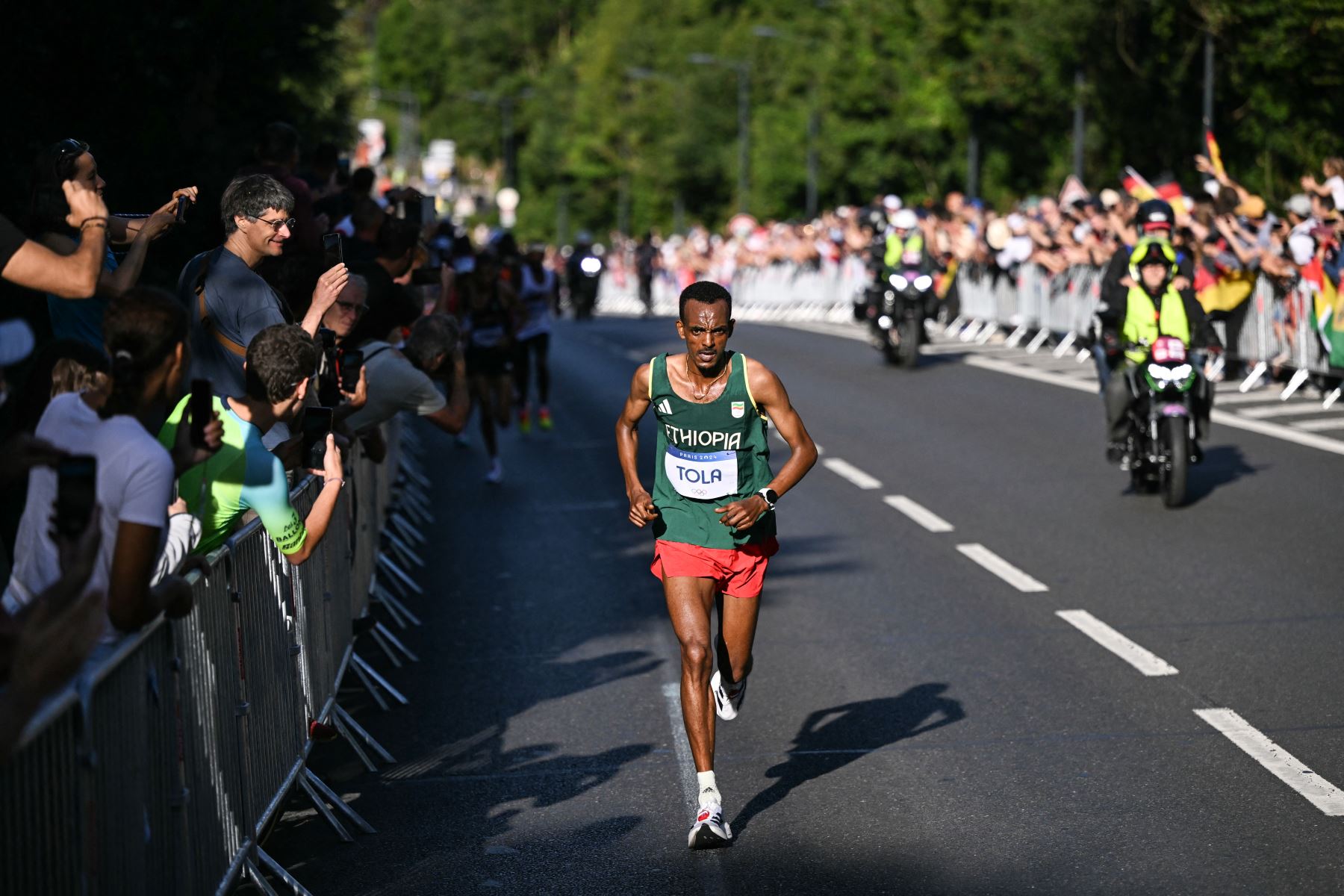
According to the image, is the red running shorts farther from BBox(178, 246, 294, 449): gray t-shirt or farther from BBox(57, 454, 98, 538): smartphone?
BBox(57, 454, 98, 538): smartphone

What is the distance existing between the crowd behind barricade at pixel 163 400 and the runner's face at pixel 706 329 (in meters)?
1.22

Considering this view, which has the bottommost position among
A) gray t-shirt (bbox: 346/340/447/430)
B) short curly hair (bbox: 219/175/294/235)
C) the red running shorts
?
the red running shorts

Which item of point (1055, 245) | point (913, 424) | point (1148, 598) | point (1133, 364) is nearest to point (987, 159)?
point (1055, 245)

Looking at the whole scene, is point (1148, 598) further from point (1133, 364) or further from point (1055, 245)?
point (1055, 245)

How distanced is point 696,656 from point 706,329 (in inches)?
42.0

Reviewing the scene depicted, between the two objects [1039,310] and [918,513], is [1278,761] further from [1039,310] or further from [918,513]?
[1039,310]

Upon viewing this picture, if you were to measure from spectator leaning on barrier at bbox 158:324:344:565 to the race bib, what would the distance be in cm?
130

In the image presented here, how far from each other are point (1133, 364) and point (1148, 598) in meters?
3.48

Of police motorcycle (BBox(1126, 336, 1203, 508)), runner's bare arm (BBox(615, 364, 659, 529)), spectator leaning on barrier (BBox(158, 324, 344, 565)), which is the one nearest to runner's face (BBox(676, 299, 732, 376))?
runner's bare arm (BBox(615, 364, 659, 529))

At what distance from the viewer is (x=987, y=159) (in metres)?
53.1

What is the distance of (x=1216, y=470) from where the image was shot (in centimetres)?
1499

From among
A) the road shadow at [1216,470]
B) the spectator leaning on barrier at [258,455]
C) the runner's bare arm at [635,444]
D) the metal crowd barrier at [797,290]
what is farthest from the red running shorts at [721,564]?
the metal crowd barrier at [797,290]

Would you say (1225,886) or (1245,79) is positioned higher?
(1245,79)

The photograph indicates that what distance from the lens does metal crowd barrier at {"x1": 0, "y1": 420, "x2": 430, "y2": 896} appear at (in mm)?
4070
